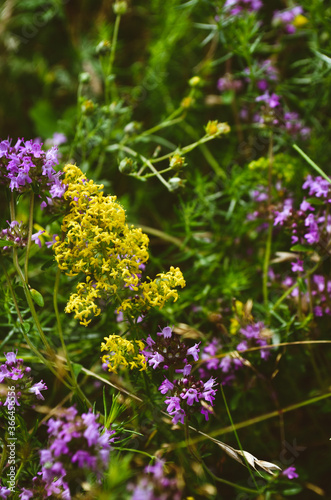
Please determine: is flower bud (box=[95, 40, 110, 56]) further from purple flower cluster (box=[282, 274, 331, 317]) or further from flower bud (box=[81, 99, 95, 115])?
purple flower cluster (box=[282, 274, 331, 317])

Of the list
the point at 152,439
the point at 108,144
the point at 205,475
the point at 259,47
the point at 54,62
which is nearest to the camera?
the point at 205,475

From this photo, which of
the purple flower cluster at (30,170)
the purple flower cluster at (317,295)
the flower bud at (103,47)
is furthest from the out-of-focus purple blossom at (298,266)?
the flower bud at (103,47)

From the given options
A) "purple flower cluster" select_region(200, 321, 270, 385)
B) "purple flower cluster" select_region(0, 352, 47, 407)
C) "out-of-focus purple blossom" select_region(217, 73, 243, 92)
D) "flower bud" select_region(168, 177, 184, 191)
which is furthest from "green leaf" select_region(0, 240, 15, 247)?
"out-of-focus purple blossom" select_region(217, 73, 243, 92)

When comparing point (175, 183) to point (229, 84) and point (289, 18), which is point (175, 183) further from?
point (289, 18)

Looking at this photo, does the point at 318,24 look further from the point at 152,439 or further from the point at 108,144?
the point at 152,439

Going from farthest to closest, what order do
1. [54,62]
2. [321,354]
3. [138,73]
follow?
[54,62]
[138,73]
[321,354]

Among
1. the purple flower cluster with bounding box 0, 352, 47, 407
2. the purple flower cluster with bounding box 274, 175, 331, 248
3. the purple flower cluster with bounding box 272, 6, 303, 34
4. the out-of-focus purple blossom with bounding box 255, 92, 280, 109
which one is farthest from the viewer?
the purple flower cluster with bounding box 272, 6, 303, 34

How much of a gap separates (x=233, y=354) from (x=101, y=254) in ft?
1.93

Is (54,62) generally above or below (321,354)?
above

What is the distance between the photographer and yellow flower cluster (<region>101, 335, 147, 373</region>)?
1.03 metres

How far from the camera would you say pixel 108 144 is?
195 centimetres

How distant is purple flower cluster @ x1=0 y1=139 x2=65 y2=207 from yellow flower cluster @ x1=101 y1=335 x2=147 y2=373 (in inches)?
15.6

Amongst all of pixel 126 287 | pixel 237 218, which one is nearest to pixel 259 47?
pixel 237 218

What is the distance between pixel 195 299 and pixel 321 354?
1.60 feet
